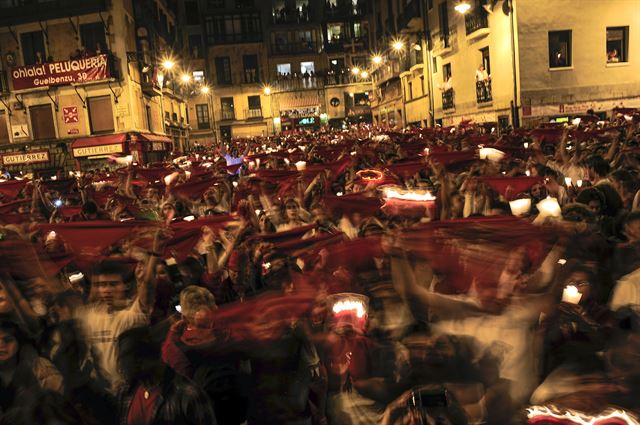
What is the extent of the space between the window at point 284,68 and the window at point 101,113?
37.4 meters

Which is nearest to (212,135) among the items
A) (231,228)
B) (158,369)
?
(231,228)

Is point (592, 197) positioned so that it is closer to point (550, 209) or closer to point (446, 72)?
point (550, 209)

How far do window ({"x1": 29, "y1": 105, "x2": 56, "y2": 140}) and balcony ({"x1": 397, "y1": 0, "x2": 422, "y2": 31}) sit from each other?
21595 mm

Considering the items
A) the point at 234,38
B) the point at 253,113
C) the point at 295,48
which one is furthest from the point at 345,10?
the point at 253,113

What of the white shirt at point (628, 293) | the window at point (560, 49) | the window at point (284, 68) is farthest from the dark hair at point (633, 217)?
the window at point (284, 68)

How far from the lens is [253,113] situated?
65.4m

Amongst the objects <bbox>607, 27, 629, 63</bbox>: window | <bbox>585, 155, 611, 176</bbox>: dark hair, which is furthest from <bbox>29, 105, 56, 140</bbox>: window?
<bbox>585, 155, 611, 176</bbox>: dark hair

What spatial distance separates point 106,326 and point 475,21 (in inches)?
979

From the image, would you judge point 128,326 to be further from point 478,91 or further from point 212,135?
point 212,135

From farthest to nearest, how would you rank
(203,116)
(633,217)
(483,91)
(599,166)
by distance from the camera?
1. (203,116)
2. (483,91)
3. (599,166)
4. (633,217)

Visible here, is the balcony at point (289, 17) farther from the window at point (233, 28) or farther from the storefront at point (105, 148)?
the storefront at point (105, 148)

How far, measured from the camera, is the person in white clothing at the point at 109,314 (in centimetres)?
445

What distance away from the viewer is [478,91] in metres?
26.9

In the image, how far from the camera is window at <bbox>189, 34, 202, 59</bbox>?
64.6 metres
